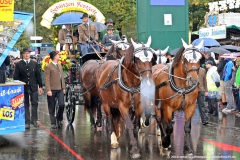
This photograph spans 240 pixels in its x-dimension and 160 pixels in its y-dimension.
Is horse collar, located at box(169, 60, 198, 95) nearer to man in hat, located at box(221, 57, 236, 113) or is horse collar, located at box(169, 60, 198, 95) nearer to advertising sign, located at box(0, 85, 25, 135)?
advertising sign, located at box(0, 85, 25, 135)

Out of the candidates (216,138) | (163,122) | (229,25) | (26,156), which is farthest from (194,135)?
(229,25)

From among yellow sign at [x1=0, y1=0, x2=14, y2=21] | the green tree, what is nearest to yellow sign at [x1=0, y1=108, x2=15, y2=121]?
yellow sign at [x1=0, y1=0, x2=14, y2=21]

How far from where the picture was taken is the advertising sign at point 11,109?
35.2 ft

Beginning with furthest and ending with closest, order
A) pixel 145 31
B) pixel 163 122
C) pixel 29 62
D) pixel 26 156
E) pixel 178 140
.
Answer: pixel 145 31
pixel 29 62
pixel 178 140
pixel 163 122
pixel 26 156

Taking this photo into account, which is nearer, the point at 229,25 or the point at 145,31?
the point at 145,31

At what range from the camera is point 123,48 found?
12.0 meters

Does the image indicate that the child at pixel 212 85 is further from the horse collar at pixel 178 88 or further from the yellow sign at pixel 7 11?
the yellow sign at pixel 7 11

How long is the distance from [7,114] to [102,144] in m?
2.08

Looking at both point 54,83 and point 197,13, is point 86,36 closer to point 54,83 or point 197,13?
point 54,83

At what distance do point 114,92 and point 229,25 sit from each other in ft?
53.6

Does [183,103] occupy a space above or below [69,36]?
below

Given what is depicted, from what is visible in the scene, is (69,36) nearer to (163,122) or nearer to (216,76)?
(216,76)

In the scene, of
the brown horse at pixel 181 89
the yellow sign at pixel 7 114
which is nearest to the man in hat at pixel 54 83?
the yellow sign at pixel 7 114

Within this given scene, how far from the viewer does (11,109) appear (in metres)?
10.9
